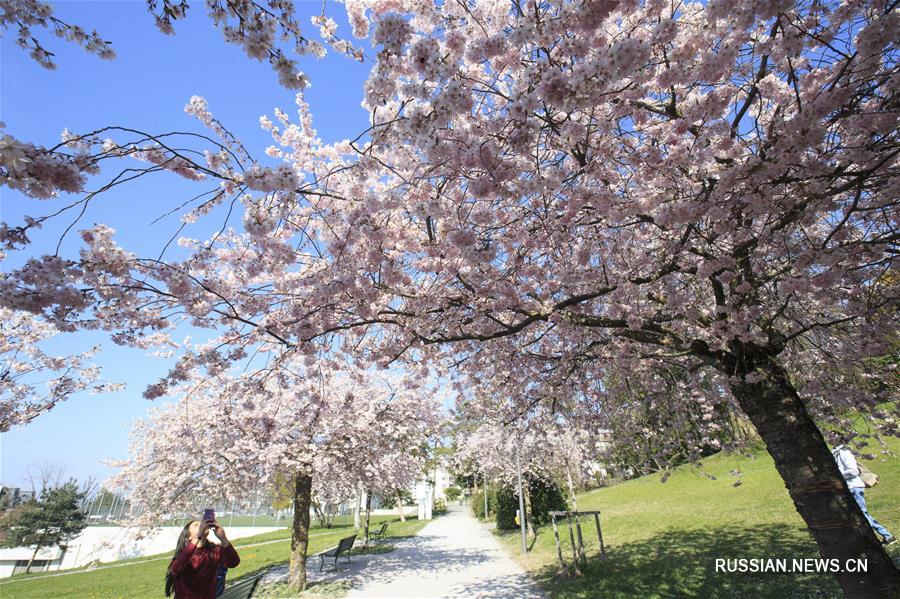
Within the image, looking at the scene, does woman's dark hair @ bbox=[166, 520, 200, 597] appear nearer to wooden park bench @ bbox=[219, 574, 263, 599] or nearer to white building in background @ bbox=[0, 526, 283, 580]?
wooden park bench @ bbox=[219, 574, 263, 599]

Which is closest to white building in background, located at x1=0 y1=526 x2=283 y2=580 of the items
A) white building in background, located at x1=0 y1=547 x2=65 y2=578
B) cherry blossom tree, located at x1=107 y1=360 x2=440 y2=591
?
white building in background, located at x1=0 y1=547 x2=65 y2=578

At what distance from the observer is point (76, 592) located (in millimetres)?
13094

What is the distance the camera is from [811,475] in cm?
404

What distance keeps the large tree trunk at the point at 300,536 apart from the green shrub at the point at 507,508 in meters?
9.98

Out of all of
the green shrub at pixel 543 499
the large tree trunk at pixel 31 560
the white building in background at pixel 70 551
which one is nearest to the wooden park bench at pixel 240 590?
the green shrub at pixel 543 499

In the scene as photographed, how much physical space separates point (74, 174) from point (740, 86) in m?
5.20

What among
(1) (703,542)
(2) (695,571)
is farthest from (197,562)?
(1) (703,542)

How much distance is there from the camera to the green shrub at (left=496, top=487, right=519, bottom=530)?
17.4 m

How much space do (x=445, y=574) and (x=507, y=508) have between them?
27.1 feet

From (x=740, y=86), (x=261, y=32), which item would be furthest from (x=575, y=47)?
(x=261, y=32)

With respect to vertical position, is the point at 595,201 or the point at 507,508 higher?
the point at 595,201

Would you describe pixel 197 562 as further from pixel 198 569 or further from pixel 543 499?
pixel 543 499

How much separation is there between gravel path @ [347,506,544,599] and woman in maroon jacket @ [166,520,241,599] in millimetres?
4755

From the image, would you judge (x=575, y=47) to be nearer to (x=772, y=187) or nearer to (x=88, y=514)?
(x=772, y=187)
